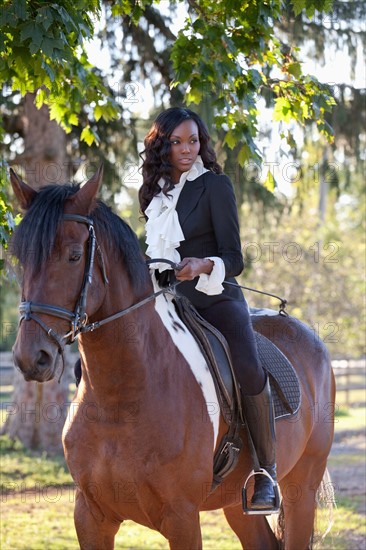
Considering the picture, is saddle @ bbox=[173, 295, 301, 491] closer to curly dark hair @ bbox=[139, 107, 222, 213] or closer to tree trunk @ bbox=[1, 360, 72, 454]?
curly dark hair @ bbox=[139, 107, 222, 213]

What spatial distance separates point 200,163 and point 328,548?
16.1ft

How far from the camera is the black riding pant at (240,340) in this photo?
15.2 feet

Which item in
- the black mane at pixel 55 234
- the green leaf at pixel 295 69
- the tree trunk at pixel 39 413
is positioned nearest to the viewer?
the black mane at pixel 55 234

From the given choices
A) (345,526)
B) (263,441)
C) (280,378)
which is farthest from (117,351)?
(345,526)

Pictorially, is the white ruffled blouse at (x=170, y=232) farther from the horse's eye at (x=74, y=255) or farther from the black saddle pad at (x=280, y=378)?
the black saddle pad at (x=280, y=378)

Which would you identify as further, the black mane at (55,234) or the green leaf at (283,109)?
the green leaf at (283,109)

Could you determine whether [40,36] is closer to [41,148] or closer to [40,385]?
[41,148]

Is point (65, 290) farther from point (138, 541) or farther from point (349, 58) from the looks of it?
point (349, 58)

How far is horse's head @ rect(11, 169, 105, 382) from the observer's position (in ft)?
11.3

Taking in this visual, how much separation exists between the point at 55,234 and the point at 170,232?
3.60ft

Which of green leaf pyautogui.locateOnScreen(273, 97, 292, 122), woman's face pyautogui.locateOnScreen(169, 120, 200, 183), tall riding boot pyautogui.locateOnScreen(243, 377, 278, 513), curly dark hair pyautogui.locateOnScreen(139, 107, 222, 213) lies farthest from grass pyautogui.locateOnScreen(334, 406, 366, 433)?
woman's face pyautogui.locateOnScreen(169, 120, 200, 183)

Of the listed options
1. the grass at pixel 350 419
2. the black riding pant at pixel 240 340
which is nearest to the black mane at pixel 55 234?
the black riding pant at pixel 240 340

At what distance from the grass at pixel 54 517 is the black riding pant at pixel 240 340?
2.30 meters

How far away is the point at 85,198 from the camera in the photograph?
149 inches
